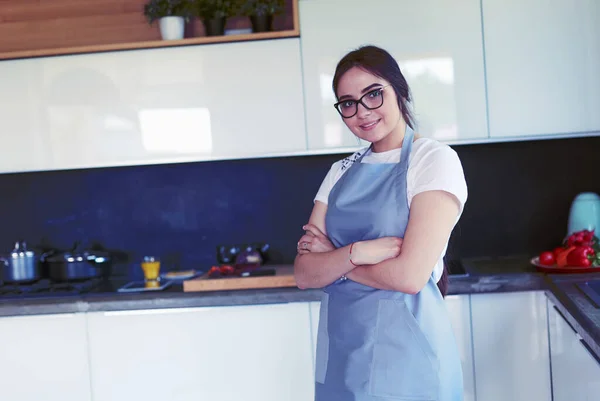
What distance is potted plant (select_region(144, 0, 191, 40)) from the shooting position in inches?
115

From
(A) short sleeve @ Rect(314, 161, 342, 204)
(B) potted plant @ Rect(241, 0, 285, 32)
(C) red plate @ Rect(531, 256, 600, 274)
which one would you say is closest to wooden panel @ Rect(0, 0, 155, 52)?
(B) potted plant @ Rect(241, 0, 285, 32)

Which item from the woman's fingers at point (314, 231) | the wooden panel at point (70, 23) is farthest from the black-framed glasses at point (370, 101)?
the wooden panel at point (70, 23)

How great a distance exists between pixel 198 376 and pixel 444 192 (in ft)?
4.73

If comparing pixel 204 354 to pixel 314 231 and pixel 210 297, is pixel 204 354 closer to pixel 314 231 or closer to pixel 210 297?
pixel 210 297

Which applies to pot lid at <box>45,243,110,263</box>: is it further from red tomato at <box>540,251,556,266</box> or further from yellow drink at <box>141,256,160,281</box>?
red tomato at <box>540,251,556,266</box>

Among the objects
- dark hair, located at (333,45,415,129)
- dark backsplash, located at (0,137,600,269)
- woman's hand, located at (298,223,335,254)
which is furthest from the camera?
dark backsplash, located at (0,137,600,269)

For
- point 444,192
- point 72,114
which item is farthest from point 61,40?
point 444,192

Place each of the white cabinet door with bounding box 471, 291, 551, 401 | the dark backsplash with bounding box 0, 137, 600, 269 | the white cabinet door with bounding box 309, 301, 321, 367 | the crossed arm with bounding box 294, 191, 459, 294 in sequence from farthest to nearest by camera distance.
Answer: the dark backsplash with bounding box 0, 137, 600, 269 < the white cabinet door with bounding box 309, 301, 321, 367 < the white cabinet door with bounding box 471, 291, 551, 401 < the crossed arm with bounding box 294, 191, 459, 294

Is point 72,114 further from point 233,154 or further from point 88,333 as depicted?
point 88,333

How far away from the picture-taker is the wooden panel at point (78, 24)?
3201mm

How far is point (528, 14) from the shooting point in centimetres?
274

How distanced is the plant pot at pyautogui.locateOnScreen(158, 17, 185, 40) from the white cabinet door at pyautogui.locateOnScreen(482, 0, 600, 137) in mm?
1234

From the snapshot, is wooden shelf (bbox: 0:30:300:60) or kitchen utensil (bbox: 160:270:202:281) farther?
kitchen utensil (bbox: 160:270:202:281)

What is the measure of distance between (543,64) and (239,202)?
4.67 ft
